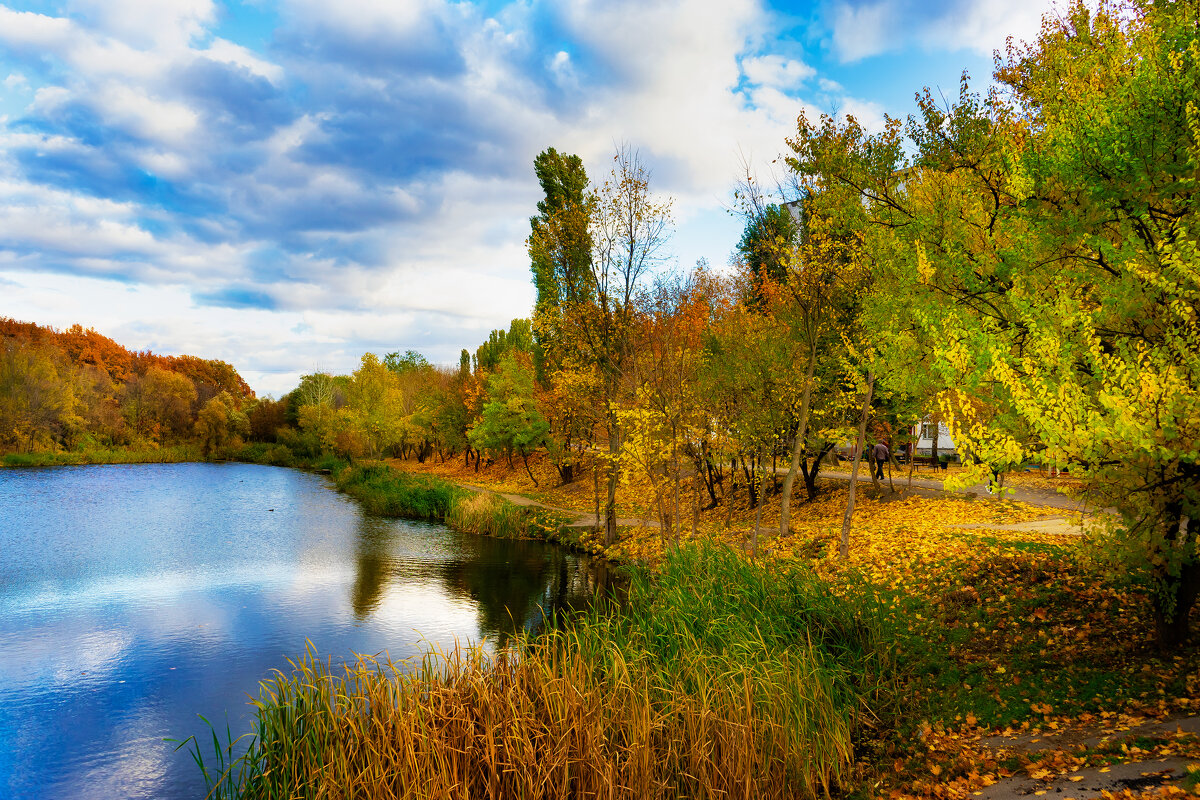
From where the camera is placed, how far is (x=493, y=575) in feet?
61.2

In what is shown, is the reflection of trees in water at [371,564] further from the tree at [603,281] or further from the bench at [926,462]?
the bench at [926,462]

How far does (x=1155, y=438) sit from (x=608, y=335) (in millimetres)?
15060

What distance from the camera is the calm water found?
9.05 m

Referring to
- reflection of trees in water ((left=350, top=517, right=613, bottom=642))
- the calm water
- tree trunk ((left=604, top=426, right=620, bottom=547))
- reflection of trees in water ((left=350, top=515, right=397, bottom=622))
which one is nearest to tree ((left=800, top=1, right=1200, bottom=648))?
the calm water

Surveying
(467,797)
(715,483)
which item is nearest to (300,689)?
(467,797)

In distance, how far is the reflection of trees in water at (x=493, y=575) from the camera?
15156mm

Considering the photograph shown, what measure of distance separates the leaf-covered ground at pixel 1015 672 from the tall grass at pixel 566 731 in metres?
0.81

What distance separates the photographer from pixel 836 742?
647 cm

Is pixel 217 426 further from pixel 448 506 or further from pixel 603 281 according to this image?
pixel 603 281

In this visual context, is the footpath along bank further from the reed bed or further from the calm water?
the reed bed

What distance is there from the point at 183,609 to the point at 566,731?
1317 cm

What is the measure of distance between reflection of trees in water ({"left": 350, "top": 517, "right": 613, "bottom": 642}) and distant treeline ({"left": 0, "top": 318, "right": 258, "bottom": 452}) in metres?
42.3

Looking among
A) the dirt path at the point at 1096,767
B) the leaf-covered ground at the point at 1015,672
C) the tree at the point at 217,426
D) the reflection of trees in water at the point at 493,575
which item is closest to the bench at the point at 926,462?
the leaf-covered ground at the point at 1015,672

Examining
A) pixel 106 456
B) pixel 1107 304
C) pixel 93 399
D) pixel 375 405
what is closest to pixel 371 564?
pixel 1107 304
